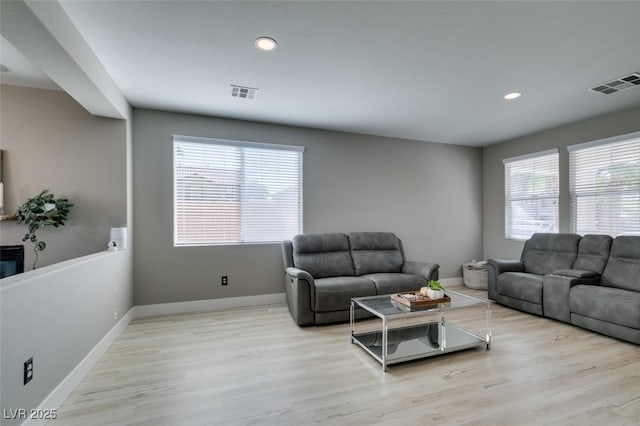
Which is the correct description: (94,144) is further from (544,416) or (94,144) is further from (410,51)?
(544,416)

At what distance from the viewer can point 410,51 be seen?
2.40 m

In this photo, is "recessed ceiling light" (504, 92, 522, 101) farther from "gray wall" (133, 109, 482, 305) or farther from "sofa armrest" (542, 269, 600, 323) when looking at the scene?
"sofa armrest" (542, 269, 600, 323)

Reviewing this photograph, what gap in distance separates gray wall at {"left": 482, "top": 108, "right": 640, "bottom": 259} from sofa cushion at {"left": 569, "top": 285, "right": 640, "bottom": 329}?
1.51m

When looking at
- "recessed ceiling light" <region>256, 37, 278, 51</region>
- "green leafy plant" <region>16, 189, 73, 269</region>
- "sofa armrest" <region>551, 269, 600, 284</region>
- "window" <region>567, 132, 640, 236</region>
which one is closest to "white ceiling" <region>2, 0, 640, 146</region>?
"recessed ceiling light" <region>256, 37, 278, 51</region>

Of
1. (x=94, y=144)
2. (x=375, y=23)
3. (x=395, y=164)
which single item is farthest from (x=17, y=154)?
(x=395, y=164)

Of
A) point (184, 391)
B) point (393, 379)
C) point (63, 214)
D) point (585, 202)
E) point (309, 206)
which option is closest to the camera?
point (184, 391)

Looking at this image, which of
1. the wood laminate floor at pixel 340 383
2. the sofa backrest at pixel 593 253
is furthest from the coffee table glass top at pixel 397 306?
the sofa backrest at pixel 593 253

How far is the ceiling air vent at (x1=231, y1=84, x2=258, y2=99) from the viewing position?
122 inches

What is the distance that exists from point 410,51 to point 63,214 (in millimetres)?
3732

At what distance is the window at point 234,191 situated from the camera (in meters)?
3.86

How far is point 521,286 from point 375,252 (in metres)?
1.92

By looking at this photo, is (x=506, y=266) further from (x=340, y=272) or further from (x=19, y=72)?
(x=19, y=72)

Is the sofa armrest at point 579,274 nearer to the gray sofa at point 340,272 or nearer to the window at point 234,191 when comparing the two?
the gray sofa at point 340,272

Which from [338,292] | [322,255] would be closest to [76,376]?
[338,292]
